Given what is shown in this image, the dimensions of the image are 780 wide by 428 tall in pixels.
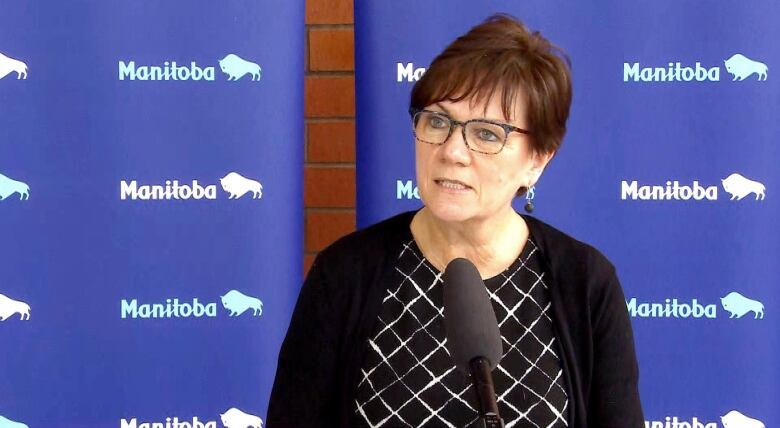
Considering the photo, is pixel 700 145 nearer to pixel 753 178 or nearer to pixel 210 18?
pixel 753 178

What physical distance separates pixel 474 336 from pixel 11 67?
5.36 feet

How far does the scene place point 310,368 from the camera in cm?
156

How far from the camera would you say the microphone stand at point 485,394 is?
92 centimetres

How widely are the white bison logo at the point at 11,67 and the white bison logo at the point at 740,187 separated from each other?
1.79 m

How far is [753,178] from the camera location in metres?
2.28

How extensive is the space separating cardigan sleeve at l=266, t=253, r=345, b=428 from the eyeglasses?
1.08 feet

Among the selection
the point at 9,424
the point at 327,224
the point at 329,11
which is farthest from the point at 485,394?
the point at 329,11

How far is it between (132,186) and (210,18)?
0.46 metres

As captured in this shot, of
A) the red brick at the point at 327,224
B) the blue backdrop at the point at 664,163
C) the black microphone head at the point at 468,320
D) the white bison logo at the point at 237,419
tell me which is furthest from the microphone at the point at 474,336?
the red brick at the point at 327,224

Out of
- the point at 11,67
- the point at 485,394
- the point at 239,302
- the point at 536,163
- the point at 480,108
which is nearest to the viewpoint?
the point at 485,394

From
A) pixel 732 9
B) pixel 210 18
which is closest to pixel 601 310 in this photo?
pixel 732 9

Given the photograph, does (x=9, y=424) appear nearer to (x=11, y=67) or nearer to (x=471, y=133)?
(x=11, y=67)

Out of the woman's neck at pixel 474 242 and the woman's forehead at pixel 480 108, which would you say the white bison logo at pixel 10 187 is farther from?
the woman's forehead at pixel 480 108

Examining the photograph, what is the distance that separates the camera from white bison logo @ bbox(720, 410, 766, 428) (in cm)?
233
